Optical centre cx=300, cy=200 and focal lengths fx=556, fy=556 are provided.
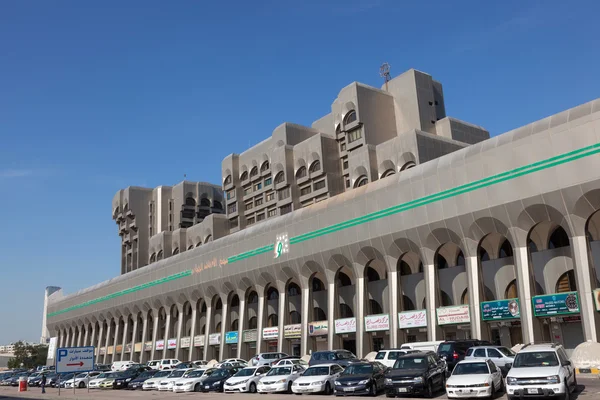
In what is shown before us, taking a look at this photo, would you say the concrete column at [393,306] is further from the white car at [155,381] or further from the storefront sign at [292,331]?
the white car at [155,381]

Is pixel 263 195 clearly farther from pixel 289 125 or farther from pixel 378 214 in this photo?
pixel 378 214

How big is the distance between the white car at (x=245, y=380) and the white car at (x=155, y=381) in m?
8.57

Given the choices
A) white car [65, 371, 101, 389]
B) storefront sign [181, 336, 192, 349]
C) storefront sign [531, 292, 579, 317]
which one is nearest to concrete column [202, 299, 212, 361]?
storefront sign [181, 336, 192, 349]

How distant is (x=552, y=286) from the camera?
37281 millimetres

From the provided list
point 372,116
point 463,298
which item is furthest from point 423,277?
point 372,116

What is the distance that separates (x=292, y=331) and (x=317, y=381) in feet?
99.4

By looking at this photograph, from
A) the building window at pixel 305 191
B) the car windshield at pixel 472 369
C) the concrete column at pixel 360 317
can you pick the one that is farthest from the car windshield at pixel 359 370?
the building window at pixel 305 191

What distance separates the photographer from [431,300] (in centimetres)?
4181

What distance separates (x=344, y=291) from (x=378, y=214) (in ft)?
38.9

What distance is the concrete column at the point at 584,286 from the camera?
3238 cm

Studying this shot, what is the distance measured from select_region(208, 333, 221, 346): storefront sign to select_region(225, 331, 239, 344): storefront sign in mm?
2286

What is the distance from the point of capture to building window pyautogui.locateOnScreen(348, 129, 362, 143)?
64.8 m

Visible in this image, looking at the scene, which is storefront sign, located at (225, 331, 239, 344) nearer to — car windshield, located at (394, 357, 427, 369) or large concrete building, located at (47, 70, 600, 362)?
large concrete building, located at (47, 70, 600, 362)

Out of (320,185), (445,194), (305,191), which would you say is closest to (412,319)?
(445,194)
